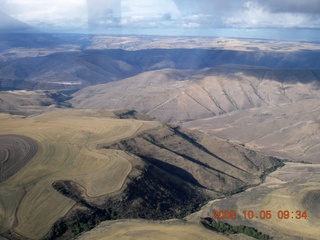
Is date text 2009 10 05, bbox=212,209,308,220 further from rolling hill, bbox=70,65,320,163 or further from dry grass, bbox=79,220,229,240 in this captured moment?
rolling hill, bbox=70,65,320,163

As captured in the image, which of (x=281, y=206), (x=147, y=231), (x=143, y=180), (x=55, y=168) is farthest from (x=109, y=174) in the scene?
(x=281, y=206)

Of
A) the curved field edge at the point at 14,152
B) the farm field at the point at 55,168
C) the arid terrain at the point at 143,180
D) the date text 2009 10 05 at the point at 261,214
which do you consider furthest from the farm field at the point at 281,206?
the curved field edge at the point at 14,152

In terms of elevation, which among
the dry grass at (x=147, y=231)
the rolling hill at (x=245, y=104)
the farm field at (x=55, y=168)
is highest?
the farm field at (x=55, y=168)

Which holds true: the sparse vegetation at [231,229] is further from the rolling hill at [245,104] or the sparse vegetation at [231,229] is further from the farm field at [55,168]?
the rolling hill at [245,104]

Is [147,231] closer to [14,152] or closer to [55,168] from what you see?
[55,168]

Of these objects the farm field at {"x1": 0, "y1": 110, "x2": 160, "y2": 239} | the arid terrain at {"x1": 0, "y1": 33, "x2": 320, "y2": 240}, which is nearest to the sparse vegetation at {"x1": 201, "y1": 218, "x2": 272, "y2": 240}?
the arid terrain at {"x1": 0, "y1": 33, "x2": 320, "y2": 240}

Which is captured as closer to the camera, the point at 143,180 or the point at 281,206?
the point at 143,180

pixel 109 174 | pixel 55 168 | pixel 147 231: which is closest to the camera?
pixel 147 231
